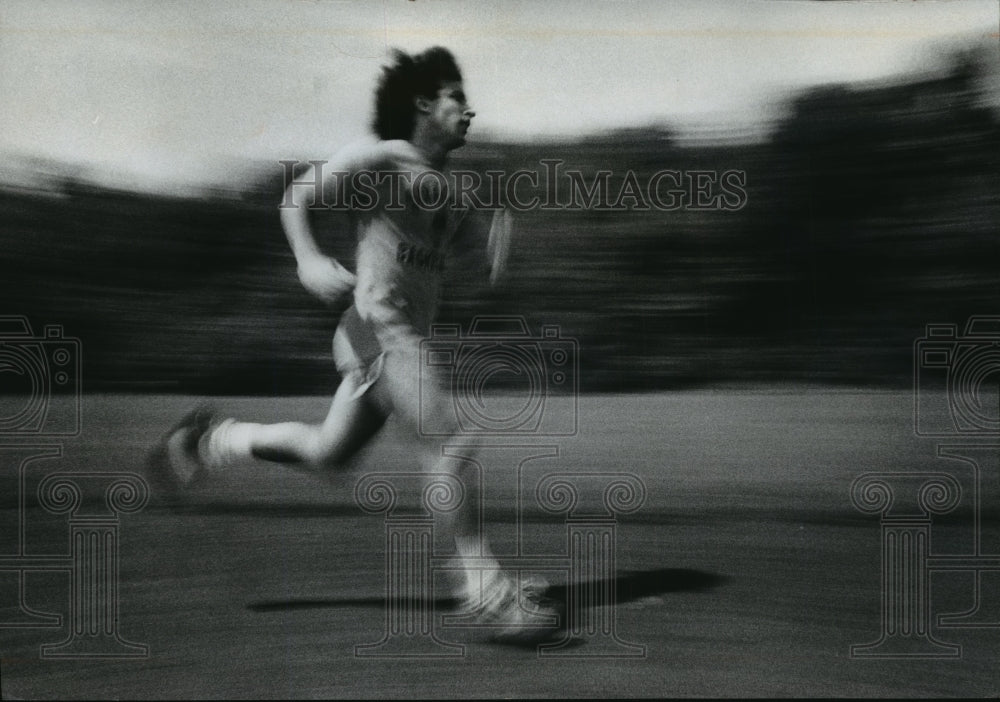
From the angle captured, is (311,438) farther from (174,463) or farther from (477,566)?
(477,566)

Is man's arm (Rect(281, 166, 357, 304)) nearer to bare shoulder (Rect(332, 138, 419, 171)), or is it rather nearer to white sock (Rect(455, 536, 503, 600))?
bare shoulder (Rect(332, 138, 419, 171))

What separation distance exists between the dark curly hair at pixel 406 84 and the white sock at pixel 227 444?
1045 millimetres

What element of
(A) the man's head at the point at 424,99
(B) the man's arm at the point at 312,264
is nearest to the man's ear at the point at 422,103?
(A) the man's head at the point at 424,99

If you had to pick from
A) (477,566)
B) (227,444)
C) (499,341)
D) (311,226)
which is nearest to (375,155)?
(311,226)

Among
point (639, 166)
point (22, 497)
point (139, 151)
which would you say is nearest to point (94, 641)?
point (22, 497)

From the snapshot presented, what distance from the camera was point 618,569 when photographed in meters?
3.82

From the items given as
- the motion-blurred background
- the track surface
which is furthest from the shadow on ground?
the motion-blurred background

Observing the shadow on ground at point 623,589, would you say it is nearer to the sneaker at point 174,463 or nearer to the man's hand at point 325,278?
the sneaker at point 174,463

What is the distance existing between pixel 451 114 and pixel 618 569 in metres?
1.56

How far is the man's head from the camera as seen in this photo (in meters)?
3.75

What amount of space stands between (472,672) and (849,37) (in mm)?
2383

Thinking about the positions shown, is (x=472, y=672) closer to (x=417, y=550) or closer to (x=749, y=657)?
(x=417, y=550)

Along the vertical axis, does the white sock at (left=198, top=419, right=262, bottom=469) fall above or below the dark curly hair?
below

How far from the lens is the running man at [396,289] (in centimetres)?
377
